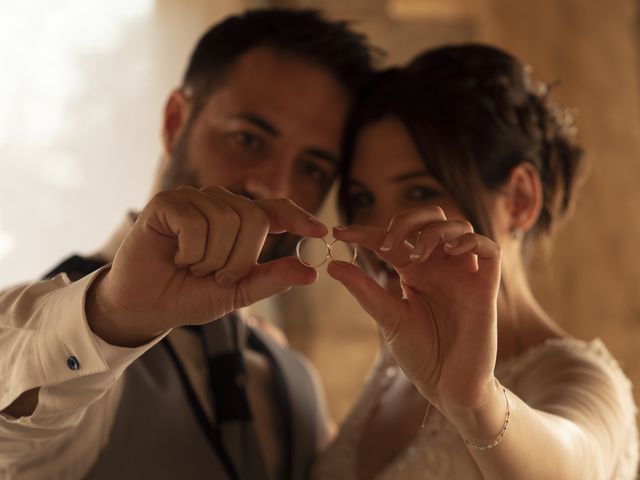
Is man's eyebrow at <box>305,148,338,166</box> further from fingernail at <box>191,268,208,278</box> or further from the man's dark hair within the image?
fingernail at <box>191,268,208,278</box>

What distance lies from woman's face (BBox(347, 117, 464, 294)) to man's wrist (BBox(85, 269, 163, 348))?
487 mm

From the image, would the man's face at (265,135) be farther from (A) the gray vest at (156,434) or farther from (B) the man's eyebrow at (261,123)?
(A) the gray vest at (156,434)

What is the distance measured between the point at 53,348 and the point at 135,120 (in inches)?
36.5

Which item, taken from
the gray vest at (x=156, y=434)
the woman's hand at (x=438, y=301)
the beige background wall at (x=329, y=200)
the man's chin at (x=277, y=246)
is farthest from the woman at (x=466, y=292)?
the beige background wall at (x=329, y=200)

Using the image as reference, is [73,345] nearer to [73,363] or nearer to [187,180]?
[73,363]

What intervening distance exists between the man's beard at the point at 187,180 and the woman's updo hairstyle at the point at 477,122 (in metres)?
0.12

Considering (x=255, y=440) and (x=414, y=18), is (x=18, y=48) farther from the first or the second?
(x=414, y=18)

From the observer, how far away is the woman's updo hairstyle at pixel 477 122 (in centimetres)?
106

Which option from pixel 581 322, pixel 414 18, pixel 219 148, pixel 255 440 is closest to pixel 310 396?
pixel 255 440

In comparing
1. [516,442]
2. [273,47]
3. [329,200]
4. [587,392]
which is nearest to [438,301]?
[516,442]

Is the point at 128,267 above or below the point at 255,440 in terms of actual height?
above

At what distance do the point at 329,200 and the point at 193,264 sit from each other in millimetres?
1316

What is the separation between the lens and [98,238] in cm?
142

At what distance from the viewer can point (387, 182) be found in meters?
1.10
